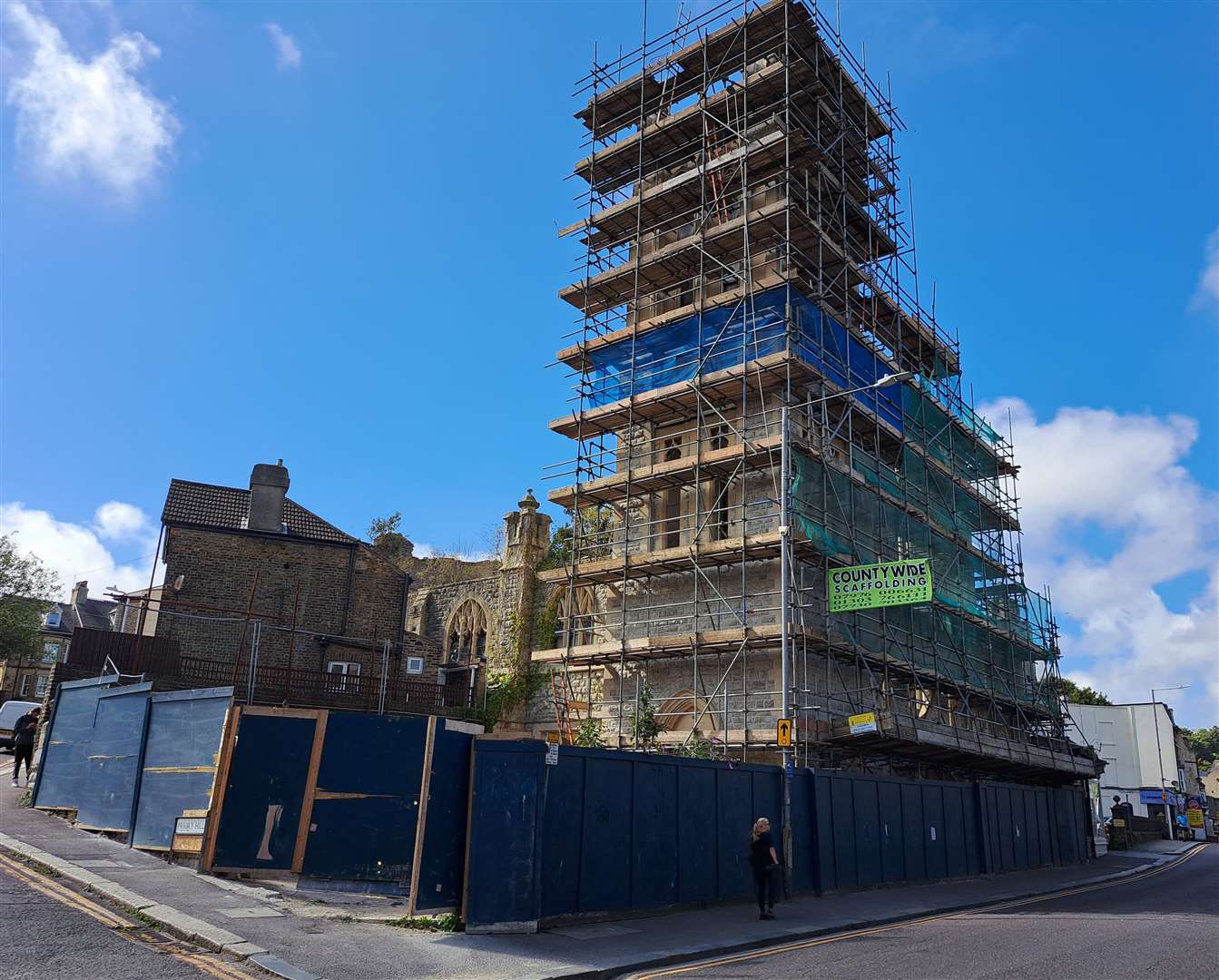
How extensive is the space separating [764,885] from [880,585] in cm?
747

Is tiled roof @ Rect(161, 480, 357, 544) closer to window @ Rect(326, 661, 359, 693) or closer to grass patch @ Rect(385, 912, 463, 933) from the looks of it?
window @ Rect(326, 661, 359, 693)

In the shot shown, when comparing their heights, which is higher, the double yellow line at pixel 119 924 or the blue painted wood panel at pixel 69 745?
the blue painted wood panel at pixel 69 745

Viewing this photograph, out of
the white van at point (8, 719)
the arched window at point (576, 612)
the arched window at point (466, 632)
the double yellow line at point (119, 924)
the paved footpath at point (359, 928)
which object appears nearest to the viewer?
the double yellow line at point (119, 924)

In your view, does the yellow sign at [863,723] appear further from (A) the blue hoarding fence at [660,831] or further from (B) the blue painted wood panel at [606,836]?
(B) the blue painted wood panel at [606,836]

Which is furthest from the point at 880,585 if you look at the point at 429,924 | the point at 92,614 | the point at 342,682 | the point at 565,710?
the point at 92,614

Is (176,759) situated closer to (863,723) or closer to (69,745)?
(69,745)

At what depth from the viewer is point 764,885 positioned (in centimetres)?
1416

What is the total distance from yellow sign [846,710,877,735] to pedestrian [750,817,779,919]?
19.5 feet

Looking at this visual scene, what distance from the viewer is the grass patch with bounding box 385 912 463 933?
11.3 meters

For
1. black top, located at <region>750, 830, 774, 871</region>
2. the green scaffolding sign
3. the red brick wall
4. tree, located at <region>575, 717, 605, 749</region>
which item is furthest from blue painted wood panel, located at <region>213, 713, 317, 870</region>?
the red brick wall

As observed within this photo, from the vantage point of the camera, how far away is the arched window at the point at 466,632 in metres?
38.1

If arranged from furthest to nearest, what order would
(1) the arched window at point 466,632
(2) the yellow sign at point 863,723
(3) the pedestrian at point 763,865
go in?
(1) the arched window at point 466,632 < (2) the yellow sign at point 863,723 < (3) the pedestrian at point 763,865

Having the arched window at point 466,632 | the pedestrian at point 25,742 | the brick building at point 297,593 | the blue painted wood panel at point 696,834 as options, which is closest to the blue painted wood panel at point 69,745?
the pedestrian at point 25,742

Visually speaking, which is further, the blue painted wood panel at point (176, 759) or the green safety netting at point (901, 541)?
the green safety netting at point (901, 541)
